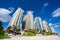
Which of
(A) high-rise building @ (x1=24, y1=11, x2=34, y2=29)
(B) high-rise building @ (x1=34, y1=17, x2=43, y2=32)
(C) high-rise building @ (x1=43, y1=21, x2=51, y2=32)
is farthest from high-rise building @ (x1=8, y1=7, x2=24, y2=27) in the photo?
(C) high-rise building @ (x1=43, y1=21, x2=51, y2=32)

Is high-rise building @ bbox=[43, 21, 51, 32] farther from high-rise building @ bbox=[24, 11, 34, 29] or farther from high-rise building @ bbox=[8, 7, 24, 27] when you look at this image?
high-rise building @ bbox=[8, 7, 24, 27]

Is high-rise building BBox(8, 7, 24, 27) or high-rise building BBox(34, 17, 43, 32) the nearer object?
high-rise building BBox(8, 7, 24, 27)

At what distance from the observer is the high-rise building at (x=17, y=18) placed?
3.51 meters

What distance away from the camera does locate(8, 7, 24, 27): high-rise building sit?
3.51 m

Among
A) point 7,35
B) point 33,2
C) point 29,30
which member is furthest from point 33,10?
point 7,35

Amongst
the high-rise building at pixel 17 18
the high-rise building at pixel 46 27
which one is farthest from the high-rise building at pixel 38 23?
the high-rise building at pixel 17 18

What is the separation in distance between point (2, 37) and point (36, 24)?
0.74 metres

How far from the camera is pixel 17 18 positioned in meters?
3.56

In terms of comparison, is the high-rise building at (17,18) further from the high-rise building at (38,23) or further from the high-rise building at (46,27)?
the high-rise building at (46,27)

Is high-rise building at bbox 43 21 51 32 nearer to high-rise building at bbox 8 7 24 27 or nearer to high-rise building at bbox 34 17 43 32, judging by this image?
high-rise building at bbox 34 17 43 32

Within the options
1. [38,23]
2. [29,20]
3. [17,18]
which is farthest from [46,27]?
[17,18]

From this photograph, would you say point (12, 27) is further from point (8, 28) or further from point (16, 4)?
point (16, 4)

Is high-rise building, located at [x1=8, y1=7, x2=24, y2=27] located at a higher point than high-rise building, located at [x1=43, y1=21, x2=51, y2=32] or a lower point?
higher

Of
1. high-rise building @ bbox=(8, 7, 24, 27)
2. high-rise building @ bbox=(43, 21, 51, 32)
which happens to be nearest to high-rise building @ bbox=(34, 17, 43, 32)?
high-rise building @ bbox=(43, 21, 51, 32)
